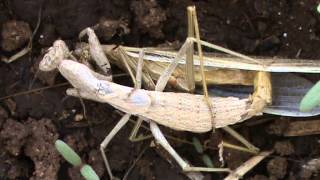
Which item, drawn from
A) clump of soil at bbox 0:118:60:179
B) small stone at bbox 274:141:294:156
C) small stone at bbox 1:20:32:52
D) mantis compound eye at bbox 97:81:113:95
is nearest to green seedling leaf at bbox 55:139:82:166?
clump of soil at bbox 0:118:60:179

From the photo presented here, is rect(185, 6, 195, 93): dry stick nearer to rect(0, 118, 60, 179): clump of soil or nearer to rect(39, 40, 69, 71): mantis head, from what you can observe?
rect(39, 40, 69, 71): mantis head

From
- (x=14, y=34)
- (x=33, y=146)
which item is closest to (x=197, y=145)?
(x=33, y=146)

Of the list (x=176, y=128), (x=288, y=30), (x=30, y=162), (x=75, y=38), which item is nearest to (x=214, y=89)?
(x=176, y=128)

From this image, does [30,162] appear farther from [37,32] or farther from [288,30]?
[288,30]

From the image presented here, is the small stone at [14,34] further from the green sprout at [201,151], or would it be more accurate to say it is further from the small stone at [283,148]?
the small stone at [283,148]

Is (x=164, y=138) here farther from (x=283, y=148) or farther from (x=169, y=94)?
(x=283, y=148)

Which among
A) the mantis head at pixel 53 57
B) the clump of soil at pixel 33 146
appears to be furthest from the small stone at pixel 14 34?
the clump of soil at pixel 33 146

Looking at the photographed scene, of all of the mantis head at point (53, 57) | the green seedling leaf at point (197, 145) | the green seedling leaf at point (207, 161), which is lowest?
the green seedling leaf at point (207, 161)
